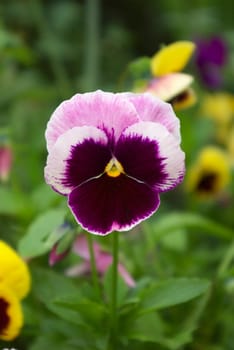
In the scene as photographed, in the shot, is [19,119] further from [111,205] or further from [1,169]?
[111,205]

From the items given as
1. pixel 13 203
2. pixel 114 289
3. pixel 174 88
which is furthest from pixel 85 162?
pixel 13 203

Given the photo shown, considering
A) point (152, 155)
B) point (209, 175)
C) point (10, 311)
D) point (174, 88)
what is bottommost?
point (10, 311)

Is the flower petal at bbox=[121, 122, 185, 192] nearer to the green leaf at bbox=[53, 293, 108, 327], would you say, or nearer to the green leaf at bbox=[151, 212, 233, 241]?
the green leaf at bbox=[53, 293, 108, 327]

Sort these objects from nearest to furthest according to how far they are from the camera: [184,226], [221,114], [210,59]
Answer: [184,226], [210,59], [221,114]

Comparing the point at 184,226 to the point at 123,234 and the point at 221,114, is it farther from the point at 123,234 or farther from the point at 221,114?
the point at 221,114

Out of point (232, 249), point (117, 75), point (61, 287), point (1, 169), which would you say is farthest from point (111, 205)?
point (117, 75)
